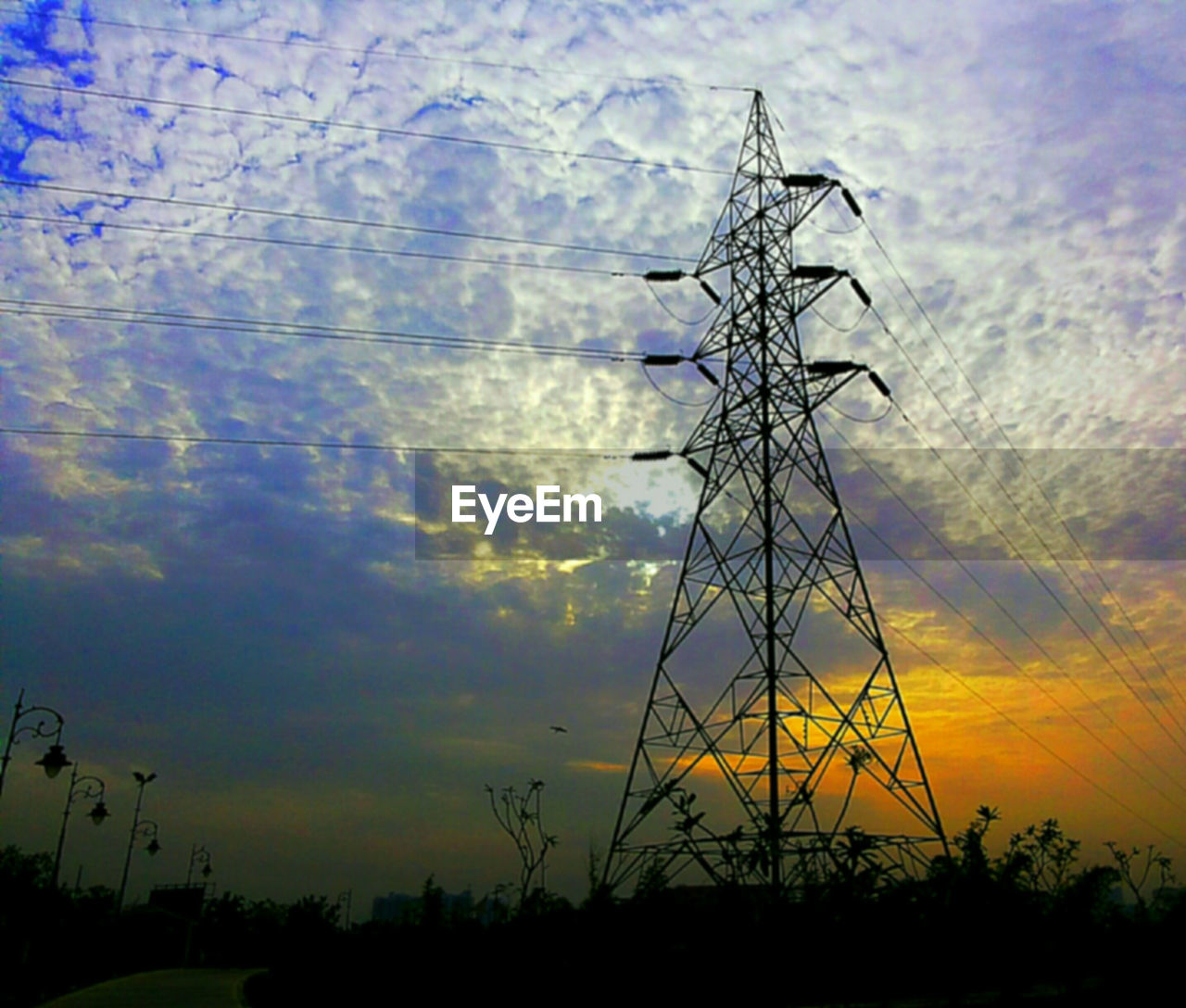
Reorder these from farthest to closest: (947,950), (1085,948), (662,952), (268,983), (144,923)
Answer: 1. (144,923)
2. (1085,948)
3. (268,983)
4. (947,950)
5. (662,952)

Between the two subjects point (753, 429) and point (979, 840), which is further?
point (979, 840)

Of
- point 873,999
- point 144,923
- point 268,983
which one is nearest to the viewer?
point 873,999

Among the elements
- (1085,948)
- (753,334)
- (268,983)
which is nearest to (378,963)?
(268,983)

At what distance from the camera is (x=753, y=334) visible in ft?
95.8

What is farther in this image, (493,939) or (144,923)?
(144,923)

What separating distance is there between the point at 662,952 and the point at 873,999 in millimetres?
5922

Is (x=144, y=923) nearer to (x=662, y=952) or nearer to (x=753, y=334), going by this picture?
(x=662, y=952)

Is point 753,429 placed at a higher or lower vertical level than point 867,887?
higher

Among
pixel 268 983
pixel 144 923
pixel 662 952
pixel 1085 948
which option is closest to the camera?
pixel 662 952

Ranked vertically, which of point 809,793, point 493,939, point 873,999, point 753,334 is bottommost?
point 873,999

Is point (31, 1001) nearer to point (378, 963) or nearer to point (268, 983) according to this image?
point (268, 983)

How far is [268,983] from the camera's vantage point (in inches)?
1206

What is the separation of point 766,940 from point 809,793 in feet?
11.1

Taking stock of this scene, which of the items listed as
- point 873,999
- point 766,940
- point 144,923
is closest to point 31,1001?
point 766,940
